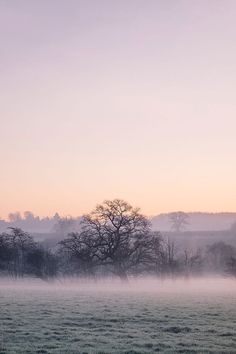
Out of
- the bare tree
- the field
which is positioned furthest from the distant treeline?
the field

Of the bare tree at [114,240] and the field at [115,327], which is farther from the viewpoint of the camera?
the bare tree at [114,240]

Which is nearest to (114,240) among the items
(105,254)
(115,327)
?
(105,254)

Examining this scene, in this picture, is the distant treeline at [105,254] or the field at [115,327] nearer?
the field at [115,327]

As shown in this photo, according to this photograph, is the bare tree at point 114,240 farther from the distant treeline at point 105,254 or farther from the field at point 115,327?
the field at point 115,327

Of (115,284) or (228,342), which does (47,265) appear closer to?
(115,284)

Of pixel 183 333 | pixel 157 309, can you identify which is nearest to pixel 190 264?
pixel 157 309

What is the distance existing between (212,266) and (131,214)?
64.3 feet

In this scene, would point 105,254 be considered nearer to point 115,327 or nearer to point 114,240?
point 114,240

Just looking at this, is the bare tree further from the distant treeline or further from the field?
the field

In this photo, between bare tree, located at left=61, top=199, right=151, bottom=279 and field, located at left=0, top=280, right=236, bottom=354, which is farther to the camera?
bare tree, located at left=61, top=199, right=151, bottom=279

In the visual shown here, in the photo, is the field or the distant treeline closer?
the field

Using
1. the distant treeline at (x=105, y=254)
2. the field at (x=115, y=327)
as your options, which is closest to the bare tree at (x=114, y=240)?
the distant treeline at (x=105, y=254)

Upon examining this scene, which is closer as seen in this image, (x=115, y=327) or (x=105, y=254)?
(x=115, y=327)

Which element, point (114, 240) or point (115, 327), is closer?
point (115, 327)
